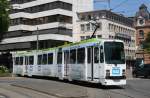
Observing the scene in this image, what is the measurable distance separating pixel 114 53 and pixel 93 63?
1.53 m

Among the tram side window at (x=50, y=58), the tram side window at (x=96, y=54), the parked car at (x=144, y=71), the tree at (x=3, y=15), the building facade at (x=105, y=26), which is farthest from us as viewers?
the building facade at (x=105, y=26)

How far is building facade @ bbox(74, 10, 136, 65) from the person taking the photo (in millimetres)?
94812


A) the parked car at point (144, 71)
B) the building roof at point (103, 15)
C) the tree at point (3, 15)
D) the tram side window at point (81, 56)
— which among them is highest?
the building roof at point (103, 15)

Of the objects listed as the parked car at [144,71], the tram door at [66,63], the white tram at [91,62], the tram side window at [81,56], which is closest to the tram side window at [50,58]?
the white tram at [91,62]

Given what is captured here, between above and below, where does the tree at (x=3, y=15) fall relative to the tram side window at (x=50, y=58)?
above

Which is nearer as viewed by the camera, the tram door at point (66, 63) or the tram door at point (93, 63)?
the tram door at point (93, 63)

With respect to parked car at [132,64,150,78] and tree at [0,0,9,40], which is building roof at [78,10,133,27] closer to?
tree at [0,0,9,40]

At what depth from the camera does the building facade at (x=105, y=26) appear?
311 feet

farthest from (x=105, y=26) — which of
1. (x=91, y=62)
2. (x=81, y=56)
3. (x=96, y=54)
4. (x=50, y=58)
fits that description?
(x=96, y=54)

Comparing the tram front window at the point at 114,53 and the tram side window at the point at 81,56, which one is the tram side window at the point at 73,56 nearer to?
the tram side window at the point at 81,56

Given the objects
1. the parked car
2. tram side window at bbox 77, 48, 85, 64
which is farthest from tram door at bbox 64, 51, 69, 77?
the parked car

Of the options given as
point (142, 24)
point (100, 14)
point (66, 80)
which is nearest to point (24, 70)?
point (66, 80)

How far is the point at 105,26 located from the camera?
311 feet

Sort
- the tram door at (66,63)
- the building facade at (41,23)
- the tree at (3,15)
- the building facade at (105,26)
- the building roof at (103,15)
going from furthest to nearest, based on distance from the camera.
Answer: the building roof at (103,15)
the building facade at (105,26)
the building facade at (41,23)
the tree at (3,15)
the tram door at (66,63)
